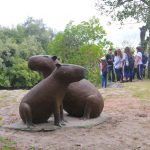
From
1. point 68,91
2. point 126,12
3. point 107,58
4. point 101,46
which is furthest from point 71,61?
point 68,91

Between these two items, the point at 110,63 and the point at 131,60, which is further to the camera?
the point at 110,63

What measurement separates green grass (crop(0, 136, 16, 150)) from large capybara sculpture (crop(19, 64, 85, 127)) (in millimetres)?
1069

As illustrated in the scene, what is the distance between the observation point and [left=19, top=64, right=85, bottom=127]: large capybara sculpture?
27.0ft

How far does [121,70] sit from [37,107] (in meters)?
10.5

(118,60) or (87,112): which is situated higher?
(118,60)

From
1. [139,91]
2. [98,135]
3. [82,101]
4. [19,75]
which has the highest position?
[82,101]

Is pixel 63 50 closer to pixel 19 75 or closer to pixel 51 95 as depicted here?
pixel 19 75

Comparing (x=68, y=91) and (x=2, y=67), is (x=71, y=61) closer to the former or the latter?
(x=2, y=67)

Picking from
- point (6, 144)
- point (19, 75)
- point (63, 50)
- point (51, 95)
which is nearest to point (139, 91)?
point (51, 95)

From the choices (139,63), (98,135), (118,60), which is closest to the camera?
(98,135)

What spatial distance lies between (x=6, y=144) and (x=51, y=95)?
1.52 metres

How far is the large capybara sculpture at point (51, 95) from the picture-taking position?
8219 millimetres

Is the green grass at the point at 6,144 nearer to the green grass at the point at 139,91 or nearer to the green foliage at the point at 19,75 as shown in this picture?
the green grass at the point at 139,91

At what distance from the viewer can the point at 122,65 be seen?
59.4 feet
